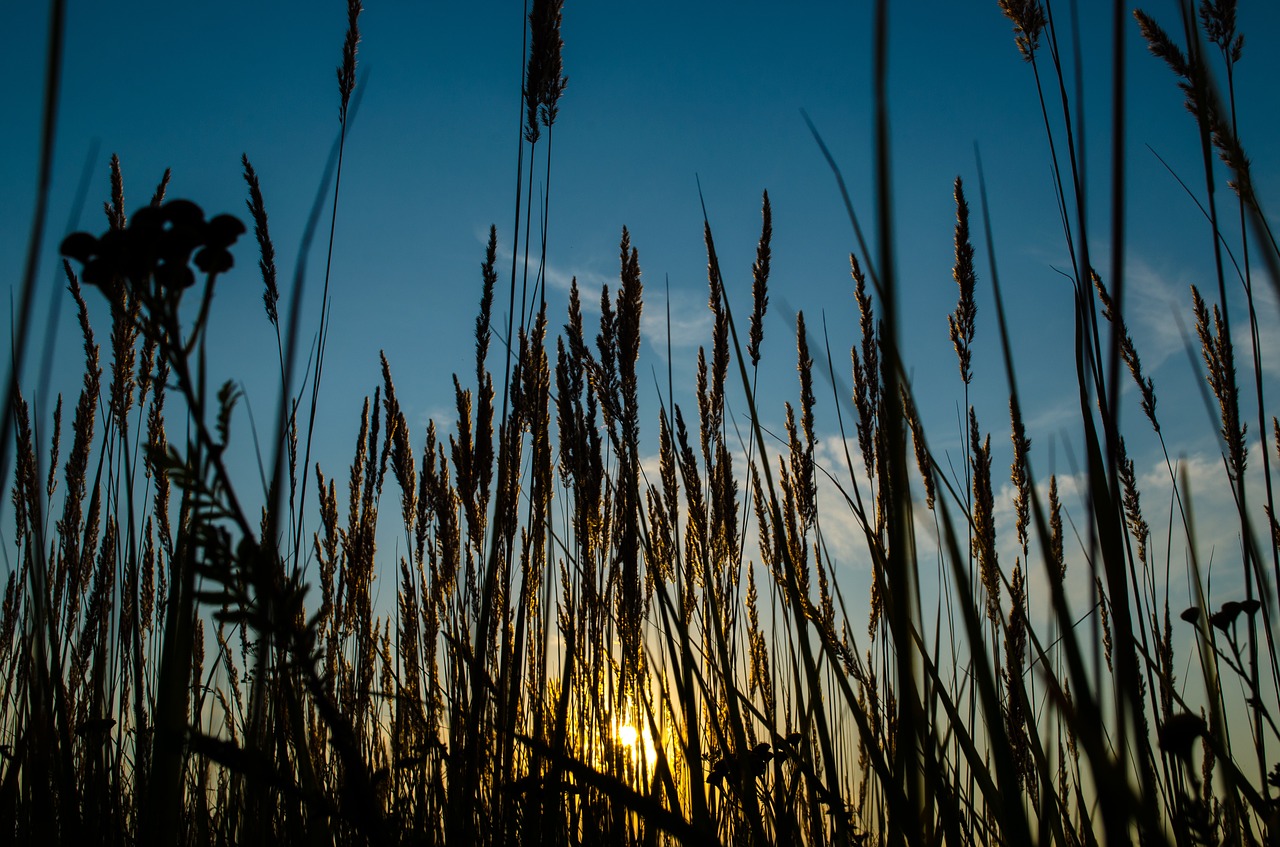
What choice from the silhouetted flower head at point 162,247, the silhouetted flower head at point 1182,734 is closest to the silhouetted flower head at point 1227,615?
the silhouetted flower head at point 1182,734

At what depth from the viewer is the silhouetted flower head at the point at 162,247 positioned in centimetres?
59

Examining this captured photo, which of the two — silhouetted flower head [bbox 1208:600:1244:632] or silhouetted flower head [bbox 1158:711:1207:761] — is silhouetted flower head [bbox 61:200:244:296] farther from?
silhouetted flower head [bbox 1208:600:1244:632]

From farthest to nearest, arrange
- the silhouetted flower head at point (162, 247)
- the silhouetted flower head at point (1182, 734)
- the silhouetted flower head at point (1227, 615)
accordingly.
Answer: the silhouetted flower head at point (1227, 615) → the silhouetted flower head at point (1182, 734) → the silhouetted flower head at point (162, 247)

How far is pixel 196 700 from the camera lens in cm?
202

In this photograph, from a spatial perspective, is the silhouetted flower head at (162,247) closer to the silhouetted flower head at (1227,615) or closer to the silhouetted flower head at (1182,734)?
the silhouetted flower head at (1182,734)

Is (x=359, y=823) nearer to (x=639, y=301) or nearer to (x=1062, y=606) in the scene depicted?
(x=1062, y=606)

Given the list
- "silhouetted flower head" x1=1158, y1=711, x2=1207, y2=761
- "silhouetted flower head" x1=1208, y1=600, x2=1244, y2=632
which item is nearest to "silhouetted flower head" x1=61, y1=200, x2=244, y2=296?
"silhouetted flower head" x1=1158, y1=711, x2=1207, y2=761

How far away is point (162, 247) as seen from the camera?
61 cm

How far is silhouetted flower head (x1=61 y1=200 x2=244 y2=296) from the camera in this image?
0.59 meters

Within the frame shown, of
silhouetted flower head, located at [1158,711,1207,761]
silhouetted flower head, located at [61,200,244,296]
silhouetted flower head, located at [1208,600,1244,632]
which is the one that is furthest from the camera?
silhouetted flower head, located at [1208,600,1244,632]

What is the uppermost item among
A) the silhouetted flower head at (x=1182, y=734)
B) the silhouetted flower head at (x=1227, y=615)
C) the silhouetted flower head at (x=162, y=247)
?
the silhouetted flower head at (x=162, y=247)

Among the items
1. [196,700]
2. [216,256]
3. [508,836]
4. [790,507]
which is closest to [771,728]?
[508,836]

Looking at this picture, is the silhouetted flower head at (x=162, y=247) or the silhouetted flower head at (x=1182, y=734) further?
the silhouetted flower head at (x=1182, y=734)

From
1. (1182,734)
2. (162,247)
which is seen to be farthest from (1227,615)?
(162,247)
